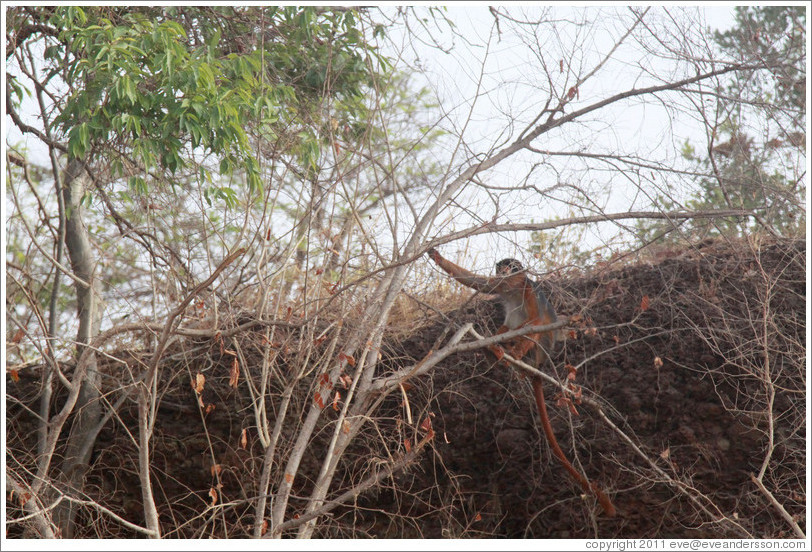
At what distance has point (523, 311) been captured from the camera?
584 cm

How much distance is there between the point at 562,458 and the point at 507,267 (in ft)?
5.10

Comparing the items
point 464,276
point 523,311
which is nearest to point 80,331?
point 464,276

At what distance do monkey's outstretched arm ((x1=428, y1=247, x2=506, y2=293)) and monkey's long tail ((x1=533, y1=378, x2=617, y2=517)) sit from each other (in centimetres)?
105

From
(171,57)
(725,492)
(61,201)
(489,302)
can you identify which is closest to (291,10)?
(171,57)

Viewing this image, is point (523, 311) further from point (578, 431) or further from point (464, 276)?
point (464, 276)

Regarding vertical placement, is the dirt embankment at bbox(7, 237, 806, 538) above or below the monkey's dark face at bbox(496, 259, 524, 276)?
below

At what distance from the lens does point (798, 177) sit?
4.48 m

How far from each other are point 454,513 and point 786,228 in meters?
3.49

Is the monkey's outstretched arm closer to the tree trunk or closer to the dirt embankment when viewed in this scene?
the dirt embankment

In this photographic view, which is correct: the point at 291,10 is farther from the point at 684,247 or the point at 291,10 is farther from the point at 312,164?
the point at 684,247

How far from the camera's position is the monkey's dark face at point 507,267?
169 inches

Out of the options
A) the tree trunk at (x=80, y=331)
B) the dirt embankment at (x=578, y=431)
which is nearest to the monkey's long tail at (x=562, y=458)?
the dirt embankment at (x=578, y=431)

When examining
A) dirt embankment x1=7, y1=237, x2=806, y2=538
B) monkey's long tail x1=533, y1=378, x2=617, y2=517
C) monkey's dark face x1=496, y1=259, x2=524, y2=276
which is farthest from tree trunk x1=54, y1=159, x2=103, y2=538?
monkey's long tail x1=533, y1=378, x2=617, y2=517

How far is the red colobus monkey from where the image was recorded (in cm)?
438
